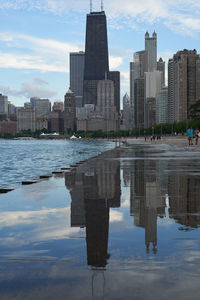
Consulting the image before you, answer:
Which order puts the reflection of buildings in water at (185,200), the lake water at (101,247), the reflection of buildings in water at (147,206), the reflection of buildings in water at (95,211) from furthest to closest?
the reflection of buildings in water at (185,200)
the reflection of buildings in water at (147,206)
the reflection of buildings in water at (95,211)
the lake water at (101,247)

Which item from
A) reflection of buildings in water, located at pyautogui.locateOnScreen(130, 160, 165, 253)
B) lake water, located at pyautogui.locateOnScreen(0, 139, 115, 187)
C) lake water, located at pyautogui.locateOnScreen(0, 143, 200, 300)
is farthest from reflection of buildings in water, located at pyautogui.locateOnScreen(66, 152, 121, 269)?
lake water, located at pyautogui.locateOnScreen(0, 139, 115, 187)

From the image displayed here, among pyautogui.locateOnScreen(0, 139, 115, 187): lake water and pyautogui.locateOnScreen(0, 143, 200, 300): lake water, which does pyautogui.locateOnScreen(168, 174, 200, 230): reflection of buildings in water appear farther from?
pyautogui.locateOnScreen(0, 139, 115, 187): lake water

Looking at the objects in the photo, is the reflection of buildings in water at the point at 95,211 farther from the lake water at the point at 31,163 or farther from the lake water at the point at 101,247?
the lake water at the point at 31,163

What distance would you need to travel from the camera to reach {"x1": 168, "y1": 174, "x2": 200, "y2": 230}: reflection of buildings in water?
25.7 feet

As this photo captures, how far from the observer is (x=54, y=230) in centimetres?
709

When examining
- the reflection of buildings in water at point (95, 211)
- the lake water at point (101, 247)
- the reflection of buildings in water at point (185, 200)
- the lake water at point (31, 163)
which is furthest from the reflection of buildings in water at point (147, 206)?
the lake water at point (31, 163)

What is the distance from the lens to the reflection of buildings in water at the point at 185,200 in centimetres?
782

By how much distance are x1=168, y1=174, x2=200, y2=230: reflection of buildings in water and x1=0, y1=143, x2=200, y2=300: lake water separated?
0.02 m

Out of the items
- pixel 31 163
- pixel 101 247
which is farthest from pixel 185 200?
pixel 31 163

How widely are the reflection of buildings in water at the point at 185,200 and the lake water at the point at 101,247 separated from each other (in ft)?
0.07

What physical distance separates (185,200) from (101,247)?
4875 mm

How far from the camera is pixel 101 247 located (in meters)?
5.82

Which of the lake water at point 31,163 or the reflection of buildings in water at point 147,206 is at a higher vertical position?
the reflection of buildings in water at point 147,206

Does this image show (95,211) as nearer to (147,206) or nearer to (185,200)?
(147,206)
